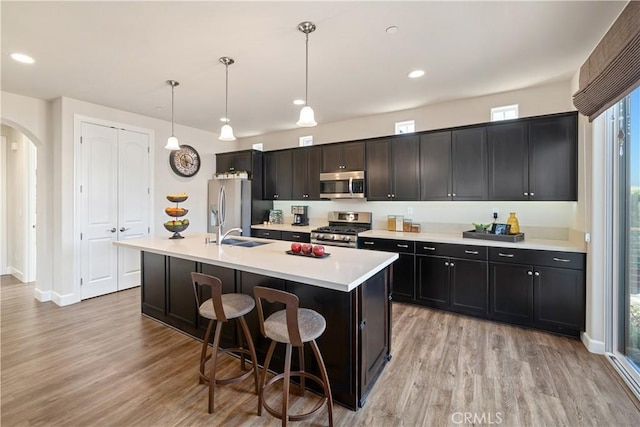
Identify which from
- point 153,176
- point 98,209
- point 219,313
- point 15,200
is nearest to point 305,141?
point 153,176

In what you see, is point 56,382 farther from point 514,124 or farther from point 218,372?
point 514,124

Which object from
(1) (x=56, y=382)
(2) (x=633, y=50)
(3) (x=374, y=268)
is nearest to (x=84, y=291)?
(1) (x=56, y=382)

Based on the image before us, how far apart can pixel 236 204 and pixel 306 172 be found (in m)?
1.42

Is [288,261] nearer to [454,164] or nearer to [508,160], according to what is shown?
[454,164]

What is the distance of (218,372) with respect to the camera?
240cm

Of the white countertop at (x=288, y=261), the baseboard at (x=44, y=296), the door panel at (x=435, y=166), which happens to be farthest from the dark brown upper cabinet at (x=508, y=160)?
the baseboard at (x=44, y=296)

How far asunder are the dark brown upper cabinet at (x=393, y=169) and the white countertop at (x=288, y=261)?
1.86 meters

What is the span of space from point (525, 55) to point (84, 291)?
605cm

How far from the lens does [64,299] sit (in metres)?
3.90

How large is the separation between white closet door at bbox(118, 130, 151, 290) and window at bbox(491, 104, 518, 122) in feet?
17.2

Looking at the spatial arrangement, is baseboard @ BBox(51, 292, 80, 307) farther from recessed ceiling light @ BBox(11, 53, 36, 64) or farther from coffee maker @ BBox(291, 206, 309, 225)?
coffee maker @ BBox(291, 206, 309, 225)

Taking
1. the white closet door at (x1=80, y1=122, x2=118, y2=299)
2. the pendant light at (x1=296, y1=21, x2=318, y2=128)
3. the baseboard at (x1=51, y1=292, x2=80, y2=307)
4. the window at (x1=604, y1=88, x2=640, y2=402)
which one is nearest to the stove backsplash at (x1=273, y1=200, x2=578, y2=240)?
the window at (x1=604, y1=88, x2=640, y2=402)

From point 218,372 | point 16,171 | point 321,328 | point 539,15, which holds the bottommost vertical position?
point 218,372

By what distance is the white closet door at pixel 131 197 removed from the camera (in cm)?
449
